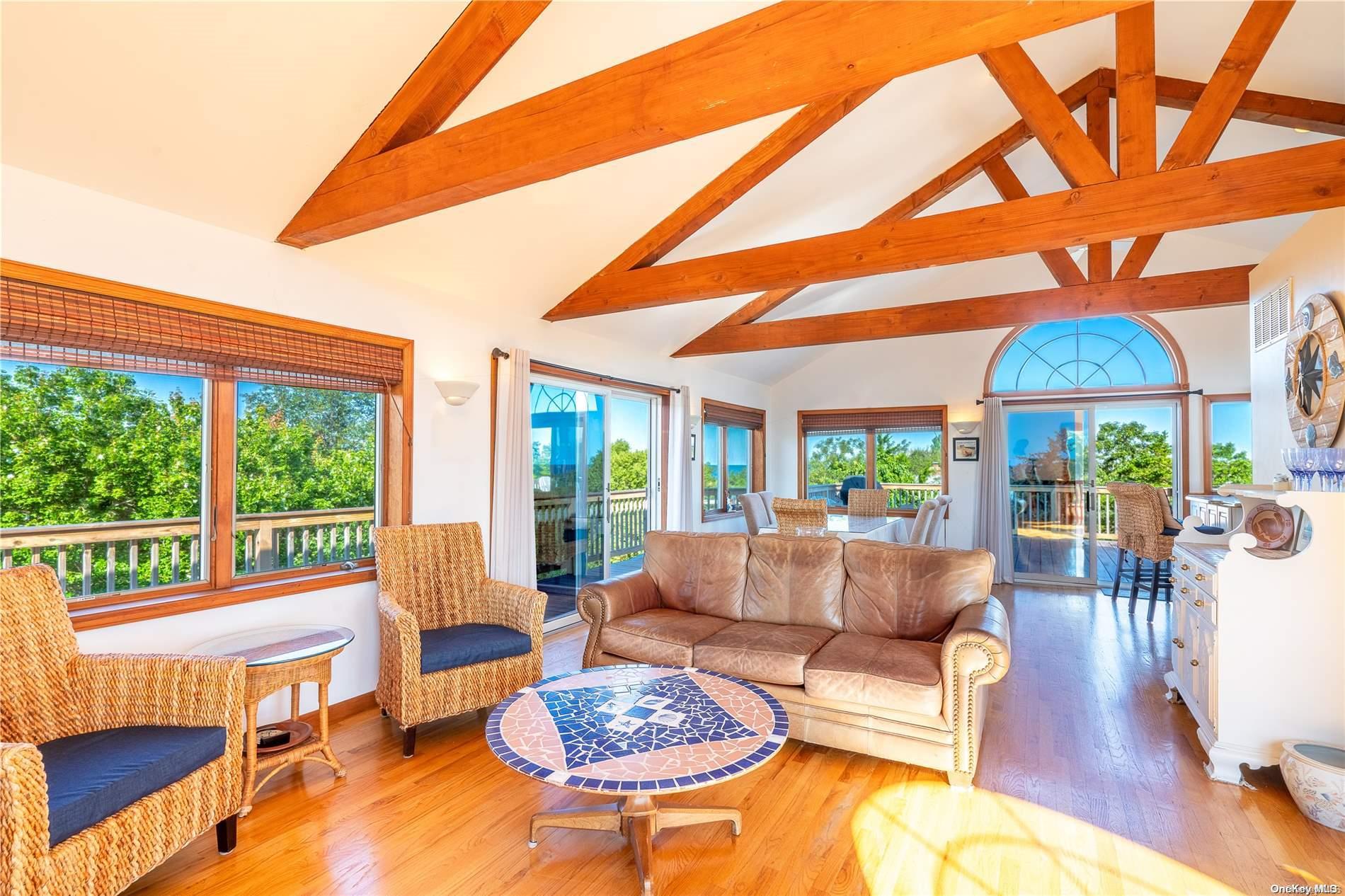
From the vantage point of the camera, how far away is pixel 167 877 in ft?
6.63

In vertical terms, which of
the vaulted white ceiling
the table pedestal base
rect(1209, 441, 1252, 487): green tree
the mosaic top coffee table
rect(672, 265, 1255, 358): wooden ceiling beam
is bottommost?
the table pedestal base

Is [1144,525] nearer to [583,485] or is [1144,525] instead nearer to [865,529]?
[865,529]

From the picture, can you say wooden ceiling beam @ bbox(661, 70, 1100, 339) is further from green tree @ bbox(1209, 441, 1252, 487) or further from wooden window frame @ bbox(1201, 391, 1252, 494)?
green tree @ bbox(1209, 441, 1252, 487)

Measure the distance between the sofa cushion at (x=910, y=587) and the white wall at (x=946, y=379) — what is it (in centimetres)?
440

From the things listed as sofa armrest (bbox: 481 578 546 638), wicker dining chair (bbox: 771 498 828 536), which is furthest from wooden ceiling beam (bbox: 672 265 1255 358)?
sofa armrest (bbox: 481 578 546 638)

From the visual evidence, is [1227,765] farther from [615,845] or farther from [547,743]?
[547,743]

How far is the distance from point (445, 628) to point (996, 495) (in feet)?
19.6

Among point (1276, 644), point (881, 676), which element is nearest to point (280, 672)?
point (881, 676)

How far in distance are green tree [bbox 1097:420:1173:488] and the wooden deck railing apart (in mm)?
7078

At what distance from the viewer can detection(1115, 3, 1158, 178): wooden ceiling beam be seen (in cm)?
288

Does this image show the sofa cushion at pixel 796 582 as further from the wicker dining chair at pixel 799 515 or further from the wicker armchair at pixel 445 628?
the wicker dining chair at pixel 799 515

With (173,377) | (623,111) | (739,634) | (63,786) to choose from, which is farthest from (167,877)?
(623,111)

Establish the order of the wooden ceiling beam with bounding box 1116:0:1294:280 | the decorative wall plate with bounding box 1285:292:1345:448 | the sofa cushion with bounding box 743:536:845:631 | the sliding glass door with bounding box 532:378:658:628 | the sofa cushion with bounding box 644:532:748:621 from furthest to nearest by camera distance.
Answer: the sliding glass door with bounding box 532:378:658:628 → the sofa cushion with bounding box 644:532:748:621 → the sofa cushion with bounding box 743:536:845:631 → the decorative wall plate with bounding box 1285:292:1345:448 → the wooden ceiling beam with bounding box 1116:0:1294:280

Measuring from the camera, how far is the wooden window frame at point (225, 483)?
2.49 m
